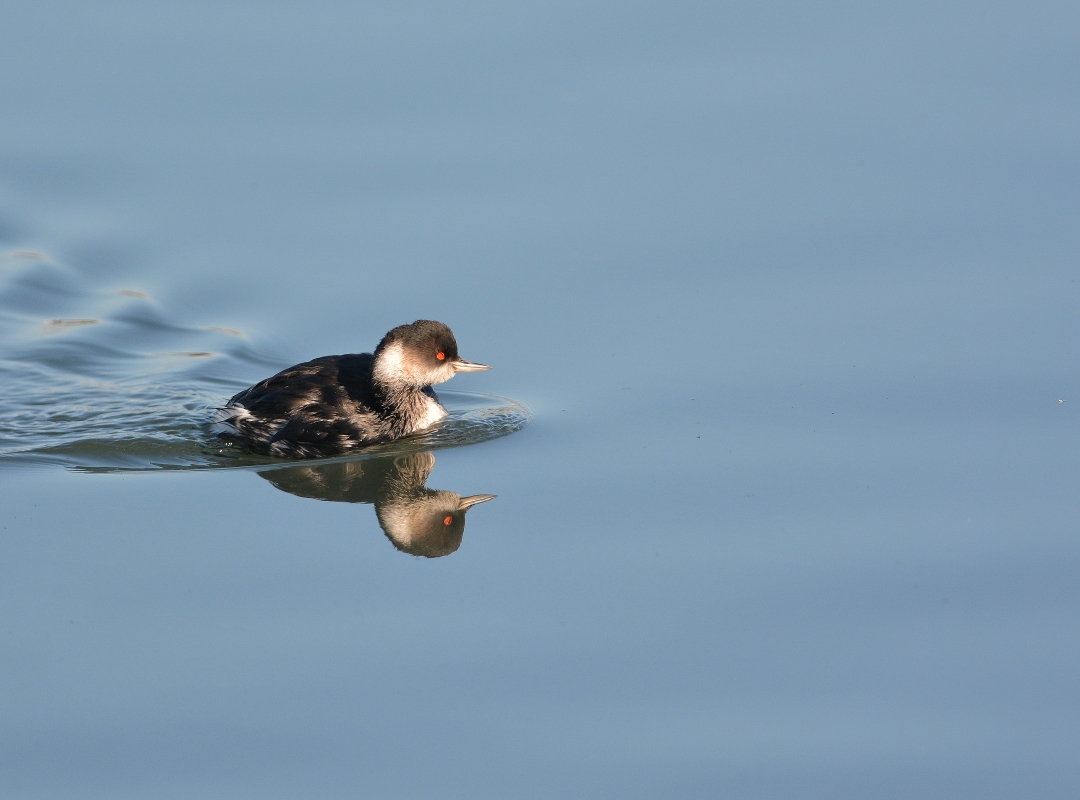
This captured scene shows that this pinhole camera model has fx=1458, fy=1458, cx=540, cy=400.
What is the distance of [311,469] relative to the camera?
10.8 metres

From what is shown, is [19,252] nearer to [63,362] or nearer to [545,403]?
[63,362]

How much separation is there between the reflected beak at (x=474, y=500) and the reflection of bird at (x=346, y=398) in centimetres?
143

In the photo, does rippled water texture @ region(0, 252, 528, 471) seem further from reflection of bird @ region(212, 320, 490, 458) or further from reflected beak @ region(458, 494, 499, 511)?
reflected beak @ region(458, 494, 499, 511)

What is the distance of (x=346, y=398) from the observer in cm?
1120

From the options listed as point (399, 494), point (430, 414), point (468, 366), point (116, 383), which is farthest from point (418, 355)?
point (116, 383)

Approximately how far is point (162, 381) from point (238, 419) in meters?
1.33

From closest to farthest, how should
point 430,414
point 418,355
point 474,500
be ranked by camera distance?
point 474,500 → point 418,355 → point 430,414

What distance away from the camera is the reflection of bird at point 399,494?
956cm

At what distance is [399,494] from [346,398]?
115 centimetres

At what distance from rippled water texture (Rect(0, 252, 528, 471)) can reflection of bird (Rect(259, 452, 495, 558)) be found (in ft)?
0.82

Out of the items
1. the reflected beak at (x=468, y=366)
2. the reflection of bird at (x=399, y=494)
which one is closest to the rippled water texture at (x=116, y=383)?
the reflection of bird at (x=399, y=494)

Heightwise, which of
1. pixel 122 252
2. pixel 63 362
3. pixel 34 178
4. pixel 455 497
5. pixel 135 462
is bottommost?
pixel 455 497

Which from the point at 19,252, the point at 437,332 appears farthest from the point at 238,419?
the point at 19,252

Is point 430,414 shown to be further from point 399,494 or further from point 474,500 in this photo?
point 474,500
